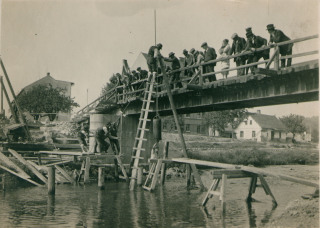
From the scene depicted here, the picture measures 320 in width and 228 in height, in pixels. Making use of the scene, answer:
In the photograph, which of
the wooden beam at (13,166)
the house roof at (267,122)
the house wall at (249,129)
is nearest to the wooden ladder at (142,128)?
the wooden beam at (13,166)

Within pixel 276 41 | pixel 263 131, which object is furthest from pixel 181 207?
pixel 263 131

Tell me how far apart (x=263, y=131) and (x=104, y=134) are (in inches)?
2616

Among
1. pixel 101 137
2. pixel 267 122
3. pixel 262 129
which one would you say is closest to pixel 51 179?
pixel 101 137

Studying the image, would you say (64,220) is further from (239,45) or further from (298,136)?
(298,136)

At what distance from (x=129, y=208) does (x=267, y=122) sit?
244 feet

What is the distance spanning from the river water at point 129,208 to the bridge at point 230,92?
12.6 ft

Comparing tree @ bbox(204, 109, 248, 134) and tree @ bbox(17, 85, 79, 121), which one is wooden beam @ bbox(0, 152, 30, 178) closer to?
tree @ bbox(17, 85, 79, 121)

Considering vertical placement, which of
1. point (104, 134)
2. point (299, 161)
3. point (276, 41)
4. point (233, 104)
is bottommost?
point (299, 161)

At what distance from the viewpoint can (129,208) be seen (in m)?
12.2

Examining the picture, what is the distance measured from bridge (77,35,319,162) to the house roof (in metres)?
62.5

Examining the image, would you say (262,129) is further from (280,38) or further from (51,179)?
(51,179)

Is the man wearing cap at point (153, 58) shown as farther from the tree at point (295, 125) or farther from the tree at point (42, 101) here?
the tree at point (295, 125)

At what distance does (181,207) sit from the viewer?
41.2 feet

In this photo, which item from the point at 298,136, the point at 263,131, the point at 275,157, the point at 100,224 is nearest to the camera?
the point at 100,224
